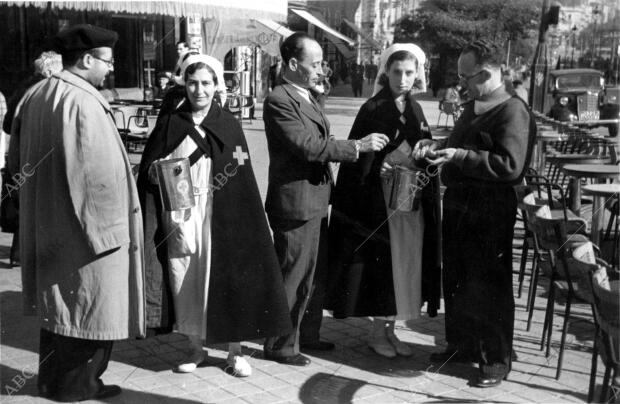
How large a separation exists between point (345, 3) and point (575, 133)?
592cm

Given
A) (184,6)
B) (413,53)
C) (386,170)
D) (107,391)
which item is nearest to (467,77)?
(413,53)

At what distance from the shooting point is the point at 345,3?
5637 millimetres

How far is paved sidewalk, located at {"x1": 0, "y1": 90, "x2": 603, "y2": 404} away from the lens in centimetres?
392

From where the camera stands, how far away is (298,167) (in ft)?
13.9

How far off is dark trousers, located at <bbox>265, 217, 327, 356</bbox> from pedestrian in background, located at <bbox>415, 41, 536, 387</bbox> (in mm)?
708

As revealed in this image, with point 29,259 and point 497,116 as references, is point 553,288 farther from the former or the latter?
point 29,259

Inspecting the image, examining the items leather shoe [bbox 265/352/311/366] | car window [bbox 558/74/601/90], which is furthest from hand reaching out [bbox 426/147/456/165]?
car window [bbox 558/74/601/90]

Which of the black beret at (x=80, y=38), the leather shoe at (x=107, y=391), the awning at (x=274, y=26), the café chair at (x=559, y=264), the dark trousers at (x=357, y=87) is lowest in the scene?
the leather shoe at (x=107, y=391)

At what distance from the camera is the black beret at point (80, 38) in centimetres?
353

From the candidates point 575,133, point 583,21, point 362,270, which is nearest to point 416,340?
point 362,270

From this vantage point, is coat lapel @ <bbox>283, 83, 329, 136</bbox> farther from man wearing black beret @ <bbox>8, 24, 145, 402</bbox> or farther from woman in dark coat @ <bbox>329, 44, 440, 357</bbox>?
man wearing black beret @ <bbox>8, 24, 145, 402</bbox>

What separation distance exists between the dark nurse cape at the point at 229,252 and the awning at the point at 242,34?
3.10 meters

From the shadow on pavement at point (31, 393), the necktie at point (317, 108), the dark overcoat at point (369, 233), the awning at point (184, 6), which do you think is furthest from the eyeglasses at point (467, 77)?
the awning at point (184, 6)

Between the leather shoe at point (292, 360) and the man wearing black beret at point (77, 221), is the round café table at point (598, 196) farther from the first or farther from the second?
the man wearing black beret at point (77, 221)
